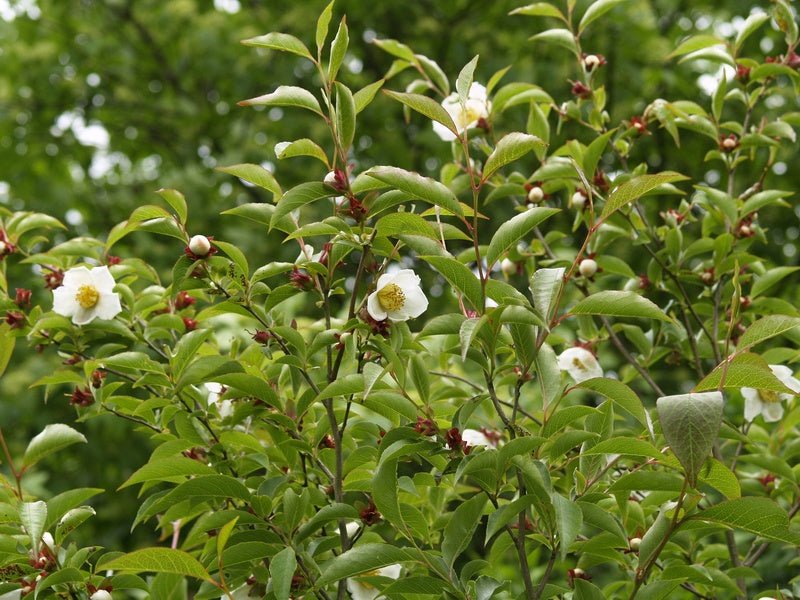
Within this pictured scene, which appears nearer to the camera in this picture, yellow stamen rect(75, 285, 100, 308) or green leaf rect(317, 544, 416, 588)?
green leaf rect(317, 544, 416, 588)

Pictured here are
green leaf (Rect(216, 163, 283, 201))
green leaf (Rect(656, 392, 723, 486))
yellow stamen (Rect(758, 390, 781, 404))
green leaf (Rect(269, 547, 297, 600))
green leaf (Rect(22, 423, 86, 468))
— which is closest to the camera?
green leaf (Rect(656, 392, 723, 486))

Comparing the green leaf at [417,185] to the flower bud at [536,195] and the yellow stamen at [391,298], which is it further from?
the flower bud at [536,195]

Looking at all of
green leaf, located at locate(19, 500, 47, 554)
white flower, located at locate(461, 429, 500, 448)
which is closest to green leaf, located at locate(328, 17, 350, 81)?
green leaf, located at locate(19, 500, 47, 554)

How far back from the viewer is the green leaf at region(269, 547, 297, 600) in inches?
49.2

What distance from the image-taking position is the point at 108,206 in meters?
6.57

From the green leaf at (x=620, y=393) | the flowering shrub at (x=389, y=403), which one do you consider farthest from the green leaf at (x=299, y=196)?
the green leaf at (x=620, y=393)

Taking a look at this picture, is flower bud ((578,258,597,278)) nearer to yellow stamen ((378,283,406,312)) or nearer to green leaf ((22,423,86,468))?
yellow stamen ((378,283,406,312))

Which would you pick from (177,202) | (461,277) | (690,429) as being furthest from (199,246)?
(690,429)

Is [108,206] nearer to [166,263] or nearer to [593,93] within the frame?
[166,263]

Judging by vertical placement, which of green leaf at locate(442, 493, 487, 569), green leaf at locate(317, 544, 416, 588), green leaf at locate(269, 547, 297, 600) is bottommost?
green leaf at locate(442, 493, 487, 569)

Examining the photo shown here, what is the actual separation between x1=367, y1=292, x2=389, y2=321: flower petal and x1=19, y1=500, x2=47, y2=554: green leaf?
0.61 meters

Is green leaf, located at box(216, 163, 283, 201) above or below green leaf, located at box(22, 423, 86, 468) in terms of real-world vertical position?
above

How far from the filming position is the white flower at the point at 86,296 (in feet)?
5.69

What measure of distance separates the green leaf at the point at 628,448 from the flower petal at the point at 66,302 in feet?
3.38
